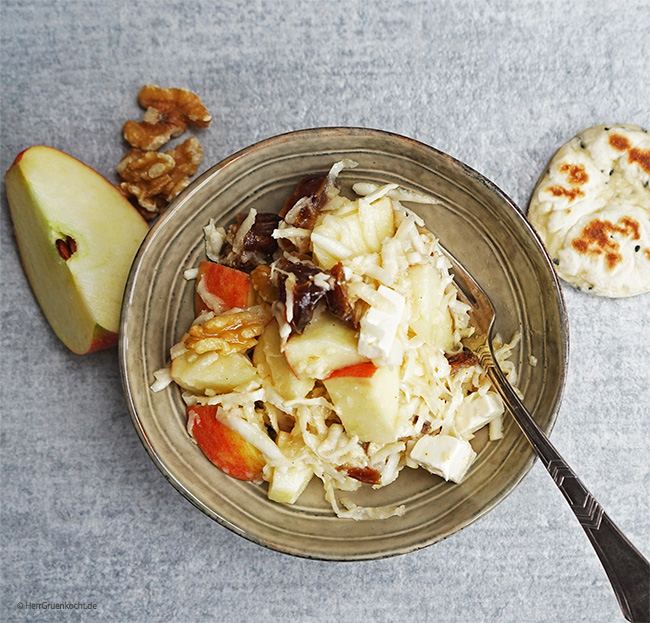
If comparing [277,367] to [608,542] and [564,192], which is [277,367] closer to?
[608,542]

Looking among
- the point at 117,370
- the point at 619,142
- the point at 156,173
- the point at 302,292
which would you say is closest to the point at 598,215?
the point at 619,142

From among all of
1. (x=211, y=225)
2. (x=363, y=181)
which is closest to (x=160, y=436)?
(x=211, y=225)

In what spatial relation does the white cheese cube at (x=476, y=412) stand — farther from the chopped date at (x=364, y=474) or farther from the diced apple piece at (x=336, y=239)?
the diced apple piece at (x=336, y=239)

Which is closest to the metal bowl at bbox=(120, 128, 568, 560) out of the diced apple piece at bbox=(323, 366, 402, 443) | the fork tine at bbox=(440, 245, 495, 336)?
the fork tine at bbox=(440, 245, 495, 336)

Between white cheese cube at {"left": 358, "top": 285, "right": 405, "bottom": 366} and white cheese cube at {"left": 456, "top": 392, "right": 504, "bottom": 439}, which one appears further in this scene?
white cheese cube at {"left": 456, "top": 392, "right": 504, "bottom": 439}

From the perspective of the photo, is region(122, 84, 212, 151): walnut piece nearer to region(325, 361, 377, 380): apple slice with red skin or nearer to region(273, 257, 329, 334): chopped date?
region(273, 257, 329, 334): chopped date

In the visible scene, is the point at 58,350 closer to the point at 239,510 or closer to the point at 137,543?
the point at 137,543
